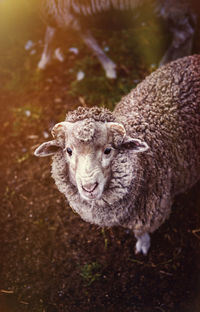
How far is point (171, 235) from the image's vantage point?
2734 millimetres

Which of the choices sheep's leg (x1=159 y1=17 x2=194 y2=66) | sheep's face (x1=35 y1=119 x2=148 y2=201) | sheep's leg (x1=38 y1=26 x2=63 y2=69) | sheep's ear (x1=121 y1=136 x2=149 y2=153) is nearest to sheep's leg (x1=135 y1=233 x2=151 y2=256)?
sheep's face (x1=35 y1=119 x2=148 y2=201)

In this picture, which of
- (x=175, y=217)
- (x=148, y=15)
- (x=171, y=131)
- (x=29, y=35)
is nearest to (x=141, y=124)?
(x=171, y=131)

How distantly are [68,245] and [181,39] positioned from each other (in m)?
2.68

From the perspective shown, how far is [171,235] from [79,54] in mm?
2883

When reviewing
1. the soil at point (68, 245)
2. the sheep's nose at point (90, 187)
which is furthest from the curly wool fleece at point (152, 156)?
→ the soil at point (68, 245)

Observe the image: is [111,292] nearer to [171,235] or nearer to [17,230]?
[171,235]

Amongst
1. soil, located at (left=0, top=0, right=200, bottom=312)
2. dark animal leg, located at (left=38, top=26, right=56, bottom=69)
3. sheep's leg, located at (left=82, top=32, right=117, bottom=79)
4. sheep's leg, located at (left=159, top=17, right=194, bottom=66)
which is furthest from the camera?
dark animal leg, located at (left=38, top=26, right=56, bottom=69)

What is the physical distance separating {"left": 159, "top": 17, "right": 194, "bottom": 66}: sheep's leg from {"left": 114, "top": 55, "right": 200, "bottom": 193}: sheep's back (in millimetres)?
808

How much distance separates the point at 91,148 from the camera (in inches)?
63.3

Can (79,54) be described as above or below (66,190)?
above

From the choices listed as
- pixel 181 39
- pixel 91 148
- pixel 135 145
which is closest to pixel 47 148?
pixel 91 148

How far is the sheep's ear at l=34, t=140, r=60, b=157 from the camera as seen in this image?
1826 mm

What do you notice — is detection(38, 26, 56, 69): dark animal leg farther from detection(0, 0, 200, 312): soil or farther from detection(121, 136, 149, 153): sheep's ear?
detection(121, 136, 149, 153): sheep's ear

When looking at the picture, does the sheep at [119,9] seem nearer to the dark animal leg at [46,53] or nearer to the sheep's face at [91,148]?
the dark animal leg at [46,53]
